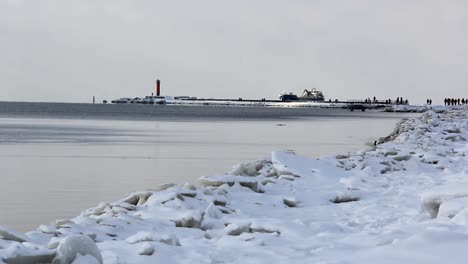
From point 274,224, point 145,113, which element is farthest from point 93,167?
point 145,113

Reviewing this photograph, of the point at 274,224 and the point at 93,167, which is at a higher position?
the point at 274,224

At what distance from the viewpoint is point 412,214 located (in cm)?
729

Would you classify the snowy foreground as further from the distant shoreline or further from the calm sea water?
the distant shoreline

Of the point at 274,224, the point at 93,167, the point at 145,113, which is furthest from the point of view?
the point at 145,113

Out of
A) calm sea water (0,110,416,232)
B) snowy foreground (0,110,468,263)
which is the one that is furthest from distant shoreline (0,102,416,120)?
snowy foreground (0,110,468,263)

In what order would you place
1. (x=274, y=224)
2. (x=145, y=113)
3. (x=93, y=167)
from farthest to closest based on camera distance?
1. (x=145, y=113)
2. (x=93, y=167)
3. (x=274, y=224)

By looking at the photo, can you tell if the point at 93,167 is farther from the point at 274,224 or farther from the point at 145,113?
the point at 145,113

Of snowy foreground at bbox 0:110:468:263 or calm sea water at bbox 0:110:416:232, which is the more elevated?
snowy foreground at bbox 0:110:468:263

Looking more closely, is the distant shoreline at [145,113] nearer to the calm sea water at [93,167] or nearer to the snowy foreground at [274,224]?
the calm sea water at [93,167]

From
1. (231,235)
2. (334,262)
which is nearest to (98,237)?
(231,235)

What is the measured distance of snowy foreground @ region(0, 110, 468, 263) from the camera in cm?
509

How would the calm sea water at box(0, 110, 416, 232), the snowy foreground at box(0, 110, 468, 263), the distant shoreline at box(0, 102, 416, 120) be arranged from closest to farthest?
the snowy foreground at box(0, 110, 468, 263) < the calm sea water at box(0, 110, 416, 232) < the distant shoreline at box(0, 102, 416, 120)

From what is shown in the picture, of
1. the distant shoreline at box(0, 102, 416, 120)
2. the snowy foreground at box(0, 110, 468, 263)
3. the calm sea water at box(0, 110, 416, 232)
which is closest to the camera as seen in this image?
the snowy foreground at box(0, 110, 468, 263)

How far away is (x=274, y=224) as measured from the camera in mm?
A: 6906
